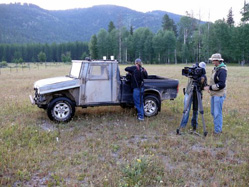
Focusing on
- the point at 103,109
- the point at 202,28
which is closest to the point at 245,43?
the point at 202,28

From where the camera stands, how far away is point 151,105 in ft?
27.4

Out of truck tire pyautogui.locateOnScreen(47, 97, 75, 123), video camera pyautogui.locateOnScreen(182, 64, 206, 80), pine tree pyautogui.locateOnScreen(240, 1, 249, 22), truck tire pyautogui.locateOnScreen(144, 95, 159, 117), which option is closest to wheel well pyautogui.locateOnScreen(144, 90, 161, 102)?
truck tire pyautogui.locateOnScreen(144, 95, 159, 117)

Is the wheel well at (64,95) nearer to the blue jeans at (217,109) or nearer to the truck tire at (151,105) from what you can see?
the truck tire at (151,105)

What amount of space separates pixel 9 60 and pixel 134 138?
122 metres

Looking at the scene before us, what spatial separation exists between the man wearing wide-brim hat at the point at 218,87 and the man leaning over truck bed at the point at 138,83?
6.73ft

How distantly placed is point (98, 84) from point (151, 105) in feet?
6.32

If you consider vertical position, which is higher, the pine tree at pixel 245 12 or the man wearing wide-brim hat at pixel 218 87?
the pine tree at pixel 245 12

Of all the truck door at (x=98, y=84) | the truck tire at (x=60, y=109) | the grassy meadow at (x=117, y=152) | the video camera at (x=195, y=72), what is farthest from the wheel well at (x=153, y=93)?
the truck tire at (x=60, y=109)

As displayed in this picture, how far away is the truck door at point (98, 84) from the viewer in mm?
7621

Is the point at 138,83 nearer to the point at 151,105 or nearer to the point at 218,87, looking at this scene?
the point at 151,105

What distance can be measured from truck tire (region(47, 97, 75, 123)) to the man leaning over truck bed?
1939mm

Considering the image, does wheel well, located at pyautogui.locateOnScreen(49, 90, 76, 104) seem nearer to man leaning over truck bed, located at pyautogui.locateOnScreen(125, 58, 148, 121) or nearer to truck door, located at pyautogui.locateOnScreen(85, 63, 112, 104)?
truck door, located at pyautogui.locateOnScreen(85, 63, 112, 104)

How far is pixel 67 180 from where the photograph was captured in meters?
4.30

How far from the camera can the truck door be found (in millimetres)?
7621
